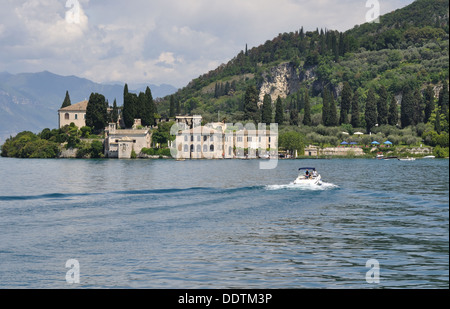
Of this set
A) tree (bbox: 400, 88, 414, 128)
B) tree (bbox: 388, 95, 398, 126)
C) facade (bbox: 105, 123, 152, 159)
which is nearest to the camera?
facade (bbox: 105, 123, 152, 159)

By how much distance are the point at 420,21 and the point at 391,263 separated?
18325 cm

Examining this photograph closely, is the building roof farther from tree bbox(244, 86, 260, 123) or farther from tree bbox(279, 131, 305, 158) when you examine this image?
tree bbox(279, 131, 305, 158)

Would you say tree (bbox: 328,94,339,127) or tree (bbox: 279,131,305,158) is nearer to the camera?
tree (bbox: 279,131,305,158)

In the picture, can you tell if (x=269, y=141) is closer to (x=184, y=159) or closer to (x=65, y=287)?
(x=184, y=159)

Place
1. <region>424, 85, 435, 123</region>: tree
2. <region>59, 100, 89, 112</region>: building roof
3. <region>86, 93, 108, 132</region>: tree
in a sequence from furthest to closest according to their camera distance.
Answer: <region>59, 100, 89, 112</region>: building roof, <region>424, 85, 435, 123</region>: tree, <region>86, 93, 108, 132</region>: tree

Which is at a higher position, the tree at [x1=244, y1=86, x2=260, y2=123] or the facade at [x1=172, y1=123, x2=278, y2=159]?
the tree at [x1=244, y1=86, x2=260, y2=123]

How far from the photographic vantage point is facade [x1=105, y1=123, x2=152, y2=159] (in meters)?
89.1

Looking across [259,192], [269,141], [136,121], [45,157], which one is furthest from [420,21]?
[259,192]

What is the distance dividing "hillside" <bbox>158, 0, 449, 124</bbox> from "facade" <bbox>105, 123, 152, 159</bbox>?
2696 cm

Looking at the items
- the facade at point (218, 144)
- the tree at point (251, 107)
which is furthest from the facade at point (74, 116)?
the tree at point (251, 107)

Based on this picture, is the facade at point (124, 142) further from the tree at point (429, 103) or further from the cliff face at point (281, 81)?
the cliff face at point (281, 81)

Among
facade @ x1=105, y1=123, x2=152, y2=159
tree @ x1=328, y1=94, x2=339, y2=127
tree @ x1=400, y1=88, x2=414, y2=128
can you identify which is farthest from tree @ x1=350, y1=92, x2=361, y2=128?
facade @ x1=105, y1=123, x2=152, y2=159

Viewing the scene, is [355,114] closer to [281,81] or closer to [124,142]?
[124,142]

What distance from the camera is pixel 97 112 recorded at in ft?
304
